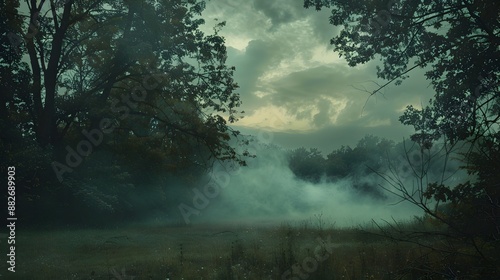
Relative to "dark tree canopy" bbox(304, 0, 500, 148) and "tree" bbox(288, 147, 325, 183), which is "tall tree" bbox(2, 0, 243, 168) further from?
"tree" bbox(288, 147, 325, 183)

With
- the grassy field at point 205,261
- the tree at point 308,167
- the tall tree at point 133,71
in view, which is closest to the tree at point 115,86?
the tall tree at point 133,71

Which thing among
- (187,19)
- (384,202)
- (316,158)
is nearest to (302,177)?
(316,158)

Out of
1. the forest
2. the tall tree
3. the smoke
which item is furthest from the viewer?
the smoke

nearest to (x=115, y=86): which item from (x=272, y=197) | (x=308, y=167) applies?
(x=272, y=197)

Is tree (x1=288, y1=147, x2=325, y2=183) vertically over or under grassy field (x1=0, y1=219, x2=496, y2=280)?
over

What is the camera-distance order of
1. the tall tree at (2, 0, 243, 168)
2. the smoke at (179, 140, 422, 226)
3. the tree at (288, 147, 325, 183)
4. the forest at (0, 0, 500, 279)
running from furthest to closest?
1. the tree at (288, 147, 325, 183)
2. the smoke at (179, 140, 422, 226)
3. the tall tree at (2, 0, 243, 168)
4. the forest at (0, 0, 500, 279)

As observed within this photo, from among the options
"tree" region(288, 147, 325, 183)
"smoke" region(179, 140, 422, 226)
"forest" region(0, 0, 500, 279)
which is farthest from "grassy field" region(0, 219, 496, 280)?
"tree" region(288, 147, 325, 183)

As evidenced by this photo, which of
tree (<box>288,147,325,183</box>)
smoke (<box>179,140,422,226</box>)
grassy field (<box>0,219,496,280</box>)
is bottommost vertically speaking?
grassy field (<box>0,219,496,280</box>)

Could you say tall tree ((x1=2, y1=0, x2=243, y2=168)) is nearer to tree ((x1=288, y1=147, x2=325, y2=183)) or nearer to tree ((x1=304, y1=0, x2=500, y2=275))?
tree ((x1=304, y1=0, x2=500, y2=275))

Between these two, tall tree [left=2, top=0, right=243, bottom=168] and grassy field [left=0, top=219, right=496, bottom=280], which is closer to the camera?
grassy field [left=0, top=219, right=496, bottom=280]

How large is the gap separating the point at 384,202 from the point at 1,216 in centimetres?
4055

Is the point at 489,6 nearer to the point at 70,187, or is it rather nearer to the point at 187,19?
the point at 187,19

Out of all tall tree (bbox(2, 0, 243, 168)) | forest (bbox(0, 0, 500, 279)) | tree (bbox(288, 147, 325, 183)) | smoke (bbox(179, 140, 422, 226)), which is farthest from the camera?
tree (bbox(288, 147, 325, 183))

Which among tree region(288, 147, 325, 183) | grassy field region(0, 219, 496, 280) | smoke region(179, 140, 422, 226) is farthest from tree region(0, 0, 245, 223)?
tree region(288, 147, 325, 183)
